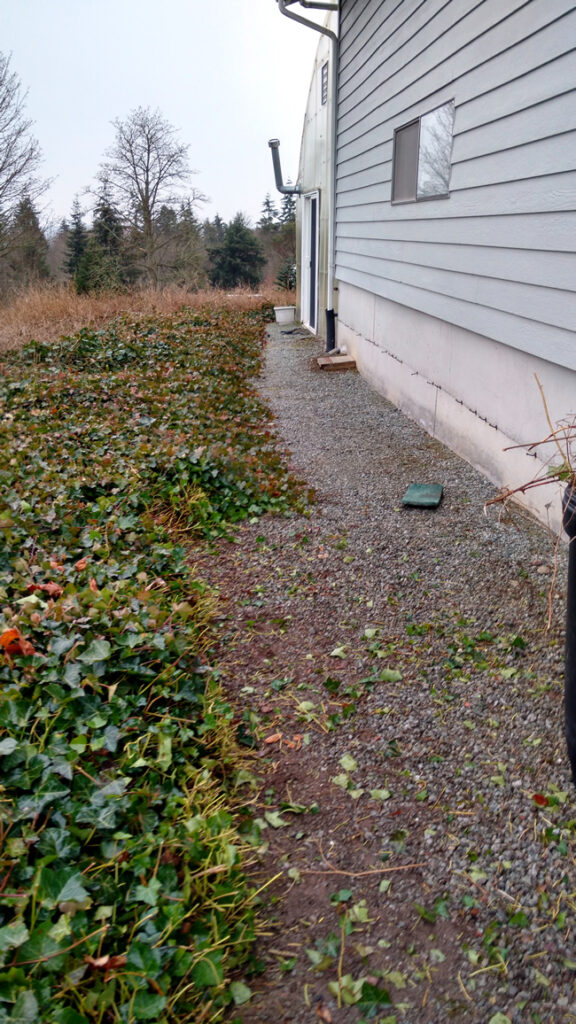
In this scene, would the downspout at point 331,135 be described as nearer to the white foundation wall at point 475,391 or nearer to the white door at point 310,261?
the white door at point 310,261

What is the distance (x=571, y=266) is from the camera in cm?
311

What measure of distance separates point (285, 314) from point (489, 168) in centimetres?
1168

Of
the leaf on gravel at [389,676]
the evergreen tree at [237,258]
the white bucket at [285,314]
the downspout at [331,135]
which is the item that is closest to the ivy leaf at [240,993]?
the leaf on gravel at [389,676]

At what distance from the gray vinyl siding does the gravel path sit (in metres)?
1.29

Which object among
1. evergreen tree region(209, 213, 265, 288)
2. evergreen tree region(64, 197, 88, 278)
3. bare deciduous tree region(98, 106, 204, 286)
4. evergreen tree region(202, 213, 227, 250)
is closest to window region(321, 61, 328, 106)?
bare deciduous tree region(98, 106, 204, 286)

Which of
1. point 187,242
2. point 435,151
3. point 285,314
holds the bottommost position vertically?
point 285,314

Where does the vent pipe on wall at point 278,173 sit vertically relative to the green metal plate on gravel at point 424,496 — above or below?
above

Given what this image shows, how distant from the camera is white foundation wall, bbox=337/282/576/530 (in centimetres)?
355

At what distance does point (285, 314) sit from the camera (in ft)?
50.4

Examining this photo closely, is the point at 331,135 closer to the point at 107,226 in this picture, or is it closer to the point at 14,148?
the point at 14,148

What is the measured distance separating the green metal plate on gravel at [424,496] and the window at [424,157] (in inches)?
89.1

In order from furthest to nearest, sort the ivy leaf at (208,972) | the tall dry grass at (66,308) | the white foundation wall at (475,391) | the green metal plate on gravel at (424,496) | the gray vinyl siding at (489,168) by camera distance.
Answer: the tall dry grass at (66,308) → the green metal plate on gravel at (424,496) → the white foundation wall at (475,391) → the gray vinyl siding at (489,168) → the ivy leaf at (208,972)

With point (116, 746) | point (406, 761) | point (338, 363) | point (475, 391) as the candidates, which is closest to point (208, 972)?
point (116, 746)

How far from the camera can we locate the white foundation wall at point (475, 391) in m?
3.55
